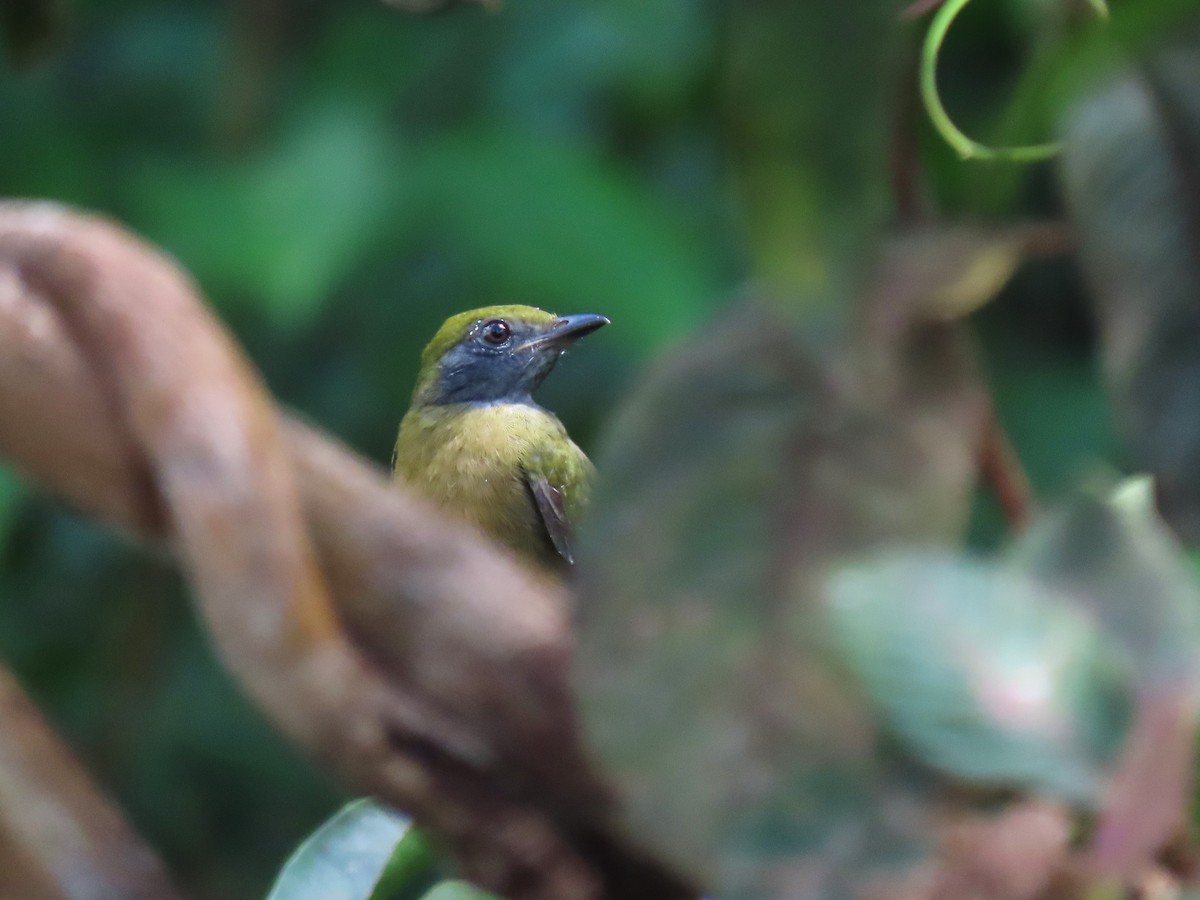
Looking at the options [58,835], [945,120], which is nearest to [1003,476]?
[945,120]

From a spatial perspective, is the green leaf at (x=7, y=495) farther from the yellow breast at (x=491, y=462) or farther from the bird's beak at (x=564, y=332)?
the bird's beak at (x=564, y=332)

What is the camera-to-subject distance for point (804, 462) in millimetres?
381

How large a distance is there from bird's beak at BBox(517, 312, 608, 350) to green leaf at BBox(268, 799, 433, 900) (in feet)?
2.29

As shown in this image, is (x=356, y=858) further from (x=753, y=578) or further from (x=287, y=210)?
(x=287, y=210)

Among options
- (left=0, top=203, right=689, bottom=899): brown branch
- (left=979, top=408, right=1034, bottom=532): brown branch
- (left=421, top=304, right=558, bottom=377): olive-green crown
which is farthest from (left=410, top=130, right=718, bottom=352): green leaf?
(left=0, top=203, right=689, bottom=899): brown branch

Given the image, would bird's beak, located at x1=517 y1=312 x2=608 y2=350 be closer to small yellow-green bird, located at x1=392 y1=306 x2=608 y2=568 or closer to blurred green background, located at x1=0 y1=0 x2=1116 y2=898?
small yellow-green bird, located at x1=392 y1=306 x2=608 y2=568

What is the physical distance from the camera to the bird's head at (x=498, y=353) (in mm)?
1380

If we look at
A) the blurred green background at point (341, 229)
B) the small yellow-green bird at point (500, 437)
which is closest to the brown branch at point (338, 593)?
the small yellow-green bird at point (500, 437)

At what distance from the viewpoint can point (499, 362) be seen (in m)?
1.38

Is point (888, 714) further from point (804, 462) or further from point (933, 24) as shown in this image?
point (933, 24)

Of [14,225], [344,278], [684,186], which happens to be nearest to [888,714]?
[14,225]

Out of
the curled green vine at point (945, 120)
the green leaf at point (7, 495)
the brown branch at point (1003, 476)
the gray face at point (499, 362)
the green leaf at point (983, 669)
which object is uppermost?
the gray face at point (499, 362)

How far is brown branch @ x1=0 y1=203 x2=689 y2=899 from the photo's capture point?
0.38m

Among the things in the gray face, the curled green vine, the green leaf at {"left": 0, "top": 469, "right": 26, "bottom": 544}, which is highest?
the gray face
